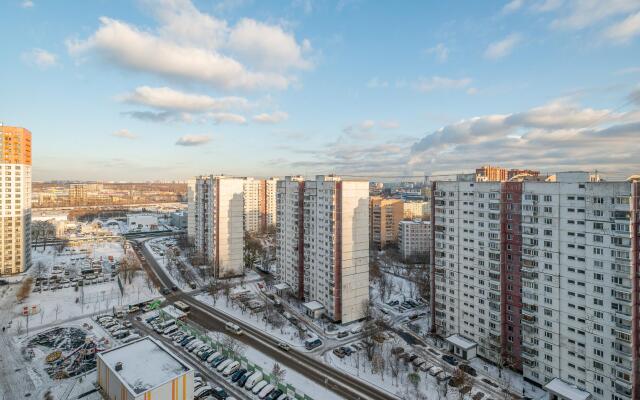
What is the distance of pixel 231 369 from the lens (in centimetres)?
2617

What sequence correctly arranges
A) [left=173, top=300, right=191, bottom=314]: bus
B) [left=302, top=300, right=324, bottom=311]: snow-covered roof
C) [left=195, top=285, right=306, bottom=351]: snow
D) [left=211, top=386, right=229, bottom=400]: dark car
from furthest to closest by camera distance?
1. [left=173, top=300, right=191, bottom=314]: bus
2. [left=302, top=300, right=324, bottom=311]: snow-covered roof
3. [left=195, top=285, right=306, bottom=351]: snow
4. [left=211, top=386, right=229, bottom=400]: dark car

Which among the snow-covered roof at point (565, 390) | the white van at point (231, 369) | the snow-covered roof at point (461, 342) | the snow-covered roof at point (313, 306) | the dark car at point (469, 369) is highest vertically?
the snow-covered roof at point (313, 306)

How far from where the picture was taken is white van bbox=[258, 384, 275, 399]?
76.8ft

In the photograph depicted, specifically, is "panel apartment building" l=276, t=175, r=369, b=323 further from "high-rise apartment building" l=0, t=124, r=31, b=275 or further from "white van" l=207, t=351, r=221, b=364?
"high-rise apartment building" l=0, t=124, r=31, b=275

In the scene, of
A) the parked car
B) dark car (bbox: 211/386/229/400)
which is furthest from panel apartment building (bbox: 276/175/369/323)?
dark car (bbox: 211/386/229/400)

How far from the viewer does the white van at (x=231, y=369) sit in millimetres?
25989

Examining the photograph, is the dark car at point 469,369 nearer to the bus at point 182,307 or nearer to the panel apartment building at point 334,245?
the panel apartment building at point 334,245

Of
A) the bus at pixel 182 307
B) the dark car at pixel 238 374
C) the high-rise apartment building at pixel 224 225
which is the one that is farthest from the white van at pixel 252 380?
the high-rise apartment building at pixel 224 225

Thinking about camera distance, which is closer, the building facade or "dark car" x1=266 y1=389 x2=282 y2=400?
"dark car" x1=266 y1=389 x2=282 y2=400

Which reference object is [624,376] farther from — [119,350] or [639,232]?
[119,350]

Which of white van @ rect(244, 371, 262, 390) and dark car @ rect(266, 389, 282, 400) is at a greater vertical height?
white van @ rect(244, 371, 262, 390)

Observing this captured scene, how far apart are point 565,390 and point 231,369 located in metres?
22.6

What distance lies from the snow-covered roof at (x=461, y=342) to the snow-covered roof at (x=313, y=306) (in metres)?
12.9

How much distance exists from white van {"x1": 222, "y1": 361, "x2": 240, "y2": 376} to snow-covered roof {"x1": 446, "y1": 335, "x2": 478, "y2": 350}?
17425 mm
